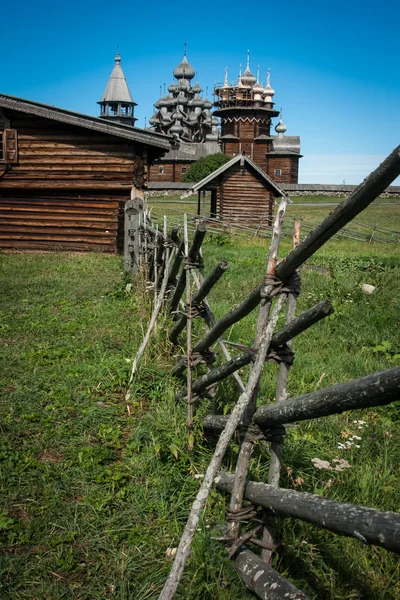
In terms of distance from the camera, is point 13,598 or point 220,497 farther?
point 220,497

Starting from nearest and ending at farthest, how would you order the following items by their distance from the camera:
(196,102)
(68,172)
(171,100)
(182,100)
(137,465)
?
(137,465), (68,172), (196,102), (182,100), (171,100)

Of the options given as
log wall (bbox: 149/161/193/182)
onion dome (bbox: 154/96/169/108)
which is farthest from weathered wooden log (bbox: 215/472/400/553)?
onion dome (bbox: 154/96/169/108)

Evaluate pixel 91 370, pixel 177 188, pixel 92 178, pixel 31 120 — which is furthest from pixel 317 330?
pixel 177 188

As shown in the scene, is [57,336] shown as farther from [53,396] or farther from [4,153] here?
[4,153]

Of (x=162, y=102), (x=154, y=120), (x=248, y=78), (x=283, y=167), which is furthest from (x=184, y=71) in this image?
(x=283, y=167)

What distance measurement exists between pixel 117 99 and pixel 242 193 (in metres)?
47.4

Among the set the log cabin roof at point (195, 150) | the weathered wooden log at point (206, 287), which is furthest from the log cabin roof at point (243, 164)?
the log cabin roof at point (195, 150)

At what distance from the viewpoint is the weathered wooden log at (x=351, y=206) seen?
6.76 feet

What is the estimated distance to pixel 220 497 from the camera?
3525 mm

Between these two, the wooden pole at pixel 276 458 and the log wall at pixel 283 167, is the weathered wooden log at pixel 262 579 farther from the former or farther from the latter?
the log wall at pixel 283 167

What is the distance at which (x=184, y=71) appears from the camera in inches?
3322

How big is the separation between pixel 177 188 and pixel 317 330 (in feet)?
156

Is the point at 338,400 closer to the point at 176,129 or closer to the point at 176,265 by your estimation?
the point at 176,265

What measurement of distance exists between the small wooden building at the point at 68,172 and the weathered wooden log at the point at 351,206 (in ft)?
44.0
